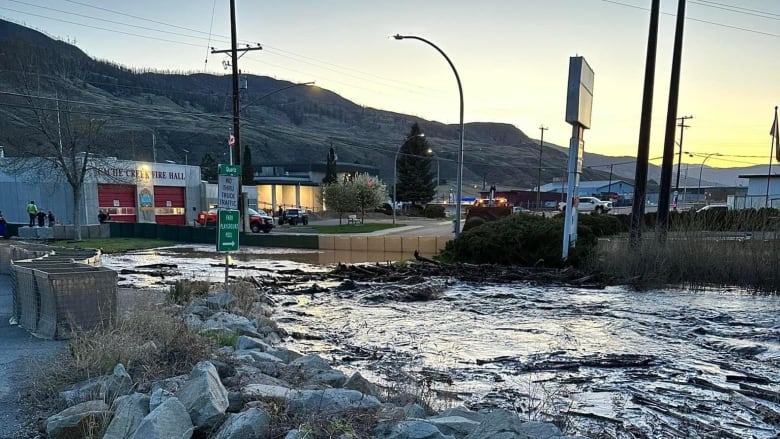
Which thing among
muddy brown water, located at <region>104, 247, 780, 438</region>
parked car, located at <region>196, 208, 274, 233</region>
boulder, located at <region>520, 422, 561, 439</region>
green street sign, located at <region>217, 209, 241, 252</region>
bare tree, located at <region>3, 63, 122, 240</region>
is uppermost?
bare tree, located at <region>3, 63, 122, 240</region>

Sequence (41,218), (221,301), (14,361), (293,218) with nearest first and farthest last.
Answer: (14,361) → (221,301) → (41,218) → (293,218)

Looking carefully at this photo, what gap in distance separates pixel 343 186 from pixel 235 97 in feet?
79.5

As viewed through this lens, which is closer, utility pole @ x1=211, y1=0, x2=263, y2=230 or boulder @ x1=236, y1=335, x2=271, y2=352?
boulder @ x1=236, y1=335, x2=271, y2=352

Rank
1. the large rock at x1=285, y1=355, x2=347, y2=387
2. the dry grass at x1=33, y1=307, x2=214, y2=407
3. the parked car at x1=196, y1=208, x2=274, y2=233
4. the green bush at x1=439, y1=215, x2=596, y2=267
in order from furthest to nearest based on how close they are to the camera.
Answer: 1. the parked car at x1=196, y1=208, x2=274, y2=233
2. the green bush at x1=439, y1=215, x2=596, y2=267
3. the large rock at x1=285, y1=355, x2=347, y2=387
4. the dry grass at x1=33, y1=307, x2=214, y2=407

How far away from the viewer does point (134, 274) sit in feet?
59.9

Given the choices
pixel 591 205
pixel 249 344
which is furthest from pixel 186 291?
pixel 591 205

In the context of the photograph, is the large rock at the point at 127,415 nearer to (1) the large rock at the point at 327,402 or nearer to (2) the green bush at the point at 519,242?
(1) the large rock at the point at 327,402

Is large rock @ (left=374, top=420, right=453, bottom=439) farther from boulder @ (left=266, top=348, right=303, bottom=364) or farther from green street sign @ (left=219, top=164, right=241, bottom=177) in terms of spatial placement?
green street sign @ (left=219, top=164, right=241, bottom=177)

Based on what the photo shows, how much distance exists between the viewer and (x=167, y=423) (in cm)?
367

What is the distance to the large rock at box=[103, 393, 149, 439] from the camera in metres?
3.79

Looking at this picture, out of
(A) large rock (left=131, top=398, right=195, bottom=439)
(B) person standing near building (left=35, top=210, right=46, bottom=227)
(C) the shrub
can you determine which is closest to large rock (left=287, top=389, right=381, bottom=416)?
(A) large rock (left=131, top=398, right=195, bottom=439)

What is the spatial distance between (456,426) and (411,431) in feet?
1.60

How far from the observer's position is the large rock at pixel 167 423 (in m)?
3.54

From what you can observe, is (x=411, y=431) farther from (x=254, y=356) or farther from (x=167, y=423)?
→ (x=254, y=356)
